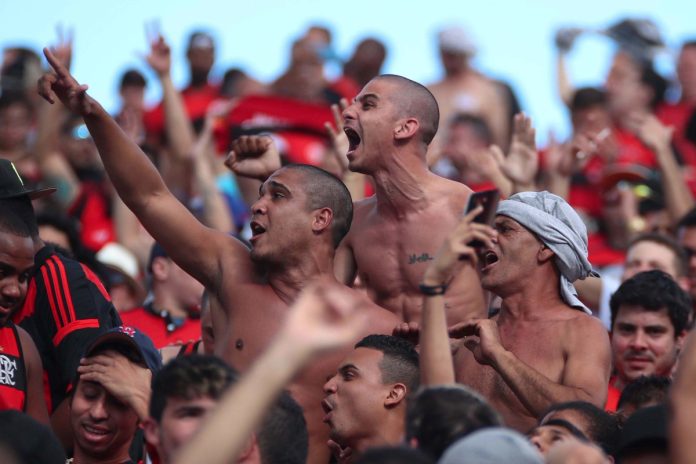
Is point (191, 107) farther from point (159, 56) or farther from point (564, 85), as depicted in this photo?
point (564, 85)

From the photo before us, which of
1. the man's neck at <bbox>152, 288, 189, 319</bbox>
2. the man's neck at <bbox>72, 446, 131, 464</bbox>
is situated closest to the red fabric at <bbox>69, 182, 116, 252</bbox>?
the man's neck at <bbox>152, 288, 189, 319</bbox>

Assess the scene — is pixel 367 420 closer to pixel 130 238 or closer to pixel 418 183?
pixel 418 183

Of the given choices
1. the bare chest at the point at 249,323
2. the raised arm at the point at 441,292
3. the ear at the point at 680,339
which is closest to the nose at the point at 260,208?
the bare chest at the point at 249,323

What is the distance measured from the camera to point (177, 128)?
11.3 metres

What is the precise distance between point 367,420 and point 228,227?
14.7ft

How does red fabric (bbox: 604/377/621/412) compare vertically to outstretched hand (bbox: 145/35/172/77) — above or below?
below

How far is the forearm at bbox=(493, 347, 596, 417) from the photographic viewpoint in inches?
237

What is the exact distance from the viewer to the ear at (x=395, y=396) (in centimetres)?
620

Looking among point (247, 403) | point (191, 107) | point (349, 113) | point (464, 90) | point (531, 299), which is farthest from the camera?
point (191, 107)

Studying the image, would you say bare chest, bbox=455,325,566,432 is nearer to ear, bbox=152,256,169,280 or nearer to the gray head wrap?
the gray head wrap

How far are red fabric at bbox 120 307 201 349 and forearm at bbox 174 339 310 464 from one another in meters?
4.49

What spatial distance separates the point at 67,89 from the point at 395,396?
1.87 m

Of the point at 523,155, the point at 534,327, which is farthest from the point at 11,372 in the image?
the point at 523,155

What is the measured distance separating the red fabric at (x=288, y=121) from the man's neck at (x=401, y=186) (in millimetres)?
4258
